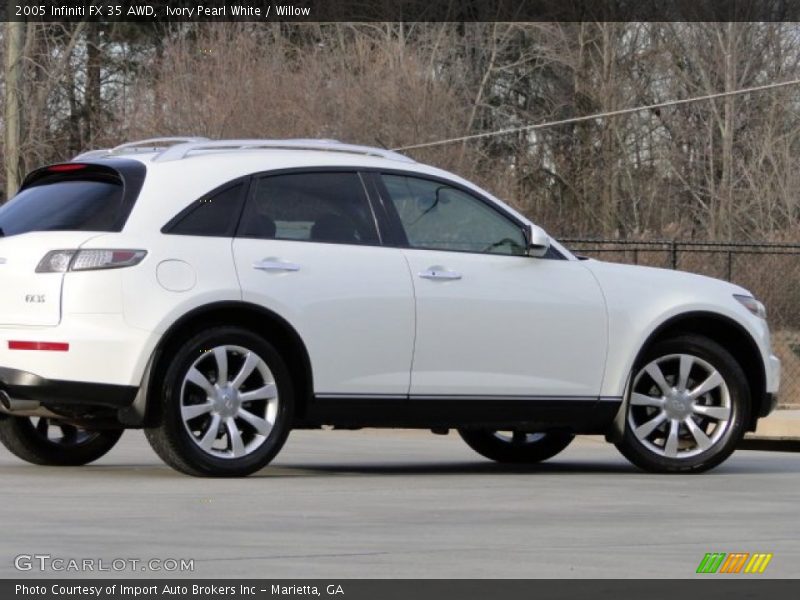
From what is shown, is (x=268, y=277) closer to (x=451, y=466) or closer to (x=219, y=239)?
(x=219, y=239)

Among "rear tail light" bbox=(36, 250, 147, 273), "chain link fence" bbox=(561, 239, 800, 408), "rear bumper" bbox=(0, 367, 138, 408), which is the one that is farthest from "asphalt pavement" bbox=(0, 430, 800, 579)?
"chain link fence" bbox=(561, 239, 800, 408)

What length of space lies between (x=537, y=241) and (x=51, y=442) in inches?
130

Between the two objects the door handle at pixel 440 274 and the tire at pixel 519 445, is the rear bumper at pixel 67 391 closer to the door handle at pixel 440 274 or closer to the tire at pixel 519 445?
the door handle at pixel 440 274

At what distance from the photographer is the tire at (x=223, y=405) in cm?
1059

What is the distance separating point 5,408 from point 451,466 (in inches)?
132

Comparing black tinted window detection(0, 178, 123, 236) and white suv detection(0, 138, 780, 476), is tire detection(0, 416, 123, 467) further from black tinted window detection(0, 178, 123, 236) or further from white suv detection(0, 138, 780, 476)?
black tinted window detection(0, 178, 123, 236)

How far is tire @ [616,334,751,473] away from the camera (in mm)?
11961

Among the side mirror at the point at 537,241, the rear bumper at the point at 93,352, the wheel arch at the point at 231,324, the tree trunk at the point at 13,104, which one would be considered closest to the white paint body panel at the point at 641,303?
the side mirror at the point at 537,241

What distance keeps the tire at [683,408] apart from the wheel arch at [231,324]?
2139mm

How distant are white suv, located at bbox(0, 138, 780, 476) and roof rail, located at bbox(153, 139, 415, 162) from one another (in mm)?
21

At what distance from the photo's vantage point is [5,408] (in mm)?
10742

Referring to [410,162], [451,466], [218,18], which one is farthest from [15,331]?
[218,18]

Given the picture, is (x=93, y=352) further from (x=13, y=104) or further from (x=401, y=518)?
(x=13, y=104)

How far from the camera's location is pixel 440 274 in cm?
1129
